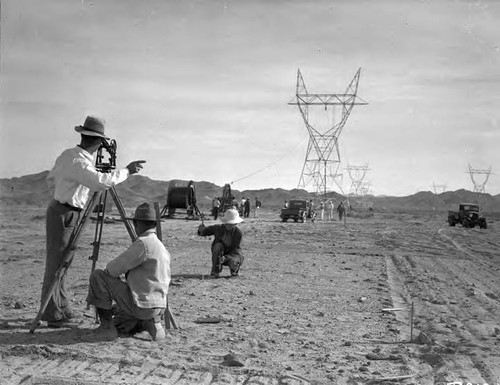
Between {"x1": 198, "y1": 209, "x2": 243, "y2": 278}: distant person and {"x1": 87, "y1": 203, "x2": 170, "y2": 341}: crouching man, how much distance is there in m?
5.17

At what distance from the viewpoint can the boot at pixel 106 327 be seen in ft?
22.6

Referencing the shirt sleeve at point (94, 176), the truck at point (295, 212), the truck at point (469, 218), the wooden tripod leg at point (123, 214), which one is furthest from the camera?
the truck at point (469, 218)

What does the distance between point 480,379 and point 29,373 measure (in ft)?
13.2

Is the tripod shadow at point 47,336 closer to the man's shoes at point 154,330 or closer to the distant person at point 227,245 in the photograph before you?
the man's shoes at point 154,330

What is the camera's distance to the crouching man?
687 cm

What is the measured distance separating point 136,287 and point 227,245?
5.51 metres

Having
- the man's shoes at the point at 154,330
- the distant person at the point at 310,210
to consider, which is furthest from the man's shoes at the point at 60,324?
the distant person at the point at 310,210

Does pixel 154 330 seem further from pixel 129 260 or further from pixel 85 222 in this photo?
pixel 85 222

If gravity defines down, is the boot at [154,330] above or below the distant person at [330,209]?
below

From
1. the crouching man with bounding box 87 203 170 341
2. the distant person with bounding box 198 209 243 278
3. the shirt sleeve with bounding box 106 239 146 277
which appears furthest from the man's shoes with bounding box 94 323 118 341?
the distant person with bounding box 198 209 243 278

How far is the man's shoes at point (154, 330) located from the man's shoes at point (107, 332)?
1.09 ft

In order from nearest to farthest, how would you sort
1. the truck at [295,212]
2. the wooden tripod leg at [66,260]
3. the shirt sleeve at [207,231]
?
the wooden tripod leg at [66,260] → the shirt sleeve at [207,231] → the truck at [295,212]

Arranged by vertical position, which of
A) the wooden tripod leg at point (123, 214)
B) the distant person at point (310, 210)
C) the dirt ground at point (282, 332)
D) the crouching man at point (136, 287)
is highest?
the distant person at point (310, 210)

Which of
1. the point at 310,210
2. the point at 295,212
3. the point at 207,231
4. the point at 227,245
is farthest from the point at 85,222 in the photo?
the point at 310,210
